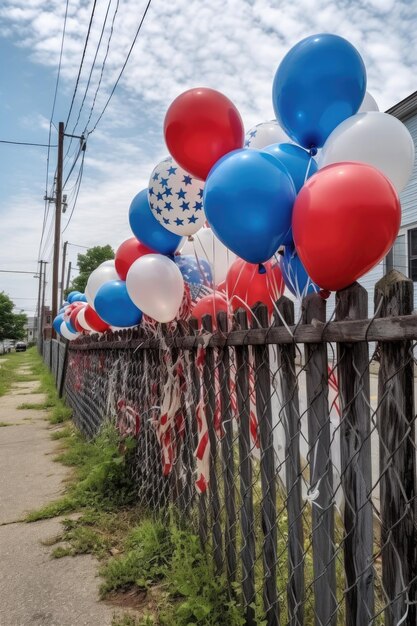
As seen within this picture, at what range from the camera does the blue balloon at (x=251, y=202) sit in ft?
5.64

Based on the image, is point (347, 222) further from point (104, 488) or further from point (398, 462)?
point (104, 488)

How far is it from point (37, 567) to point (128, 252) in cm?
214

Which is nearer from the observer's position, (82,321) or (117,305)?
(117,305)

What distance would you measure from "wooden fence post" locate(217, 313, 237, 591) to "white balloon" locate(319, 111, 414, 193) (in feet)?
2.99

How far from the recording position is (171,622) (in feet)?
6.93

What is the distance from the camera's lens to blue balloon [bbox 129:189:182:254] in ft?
9.96

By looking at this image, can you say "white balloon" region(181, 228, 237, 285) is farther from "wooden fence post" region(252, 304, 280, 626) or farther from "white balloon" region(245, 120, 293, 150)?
"wooden fence post" region(252, 304, 280, 626)

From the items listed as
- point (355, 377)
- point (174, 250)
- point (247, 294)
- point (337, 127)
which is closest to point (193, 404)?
point (247, 294)

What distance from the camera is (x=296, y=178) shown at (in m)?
1.98

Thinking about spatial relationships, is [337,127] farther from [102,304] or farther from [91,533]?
Result: [91,533]

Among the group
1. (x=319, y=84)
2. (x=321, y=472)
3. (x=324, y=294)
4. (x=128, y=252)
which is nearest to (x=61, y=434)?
(x=128, y=252)

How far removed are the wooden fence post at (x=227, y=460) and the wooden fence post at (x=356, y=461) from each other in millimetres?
857

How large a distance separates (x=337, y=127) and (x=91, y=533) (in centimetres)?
286

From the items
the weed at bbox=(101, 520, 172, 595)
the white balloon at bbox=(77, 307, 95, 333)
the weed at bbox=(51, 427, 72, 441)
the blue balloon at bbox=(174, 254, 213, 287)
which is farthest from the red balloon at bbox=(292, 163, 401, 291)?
the weed at bbox=(51, 427, 72, 441)
